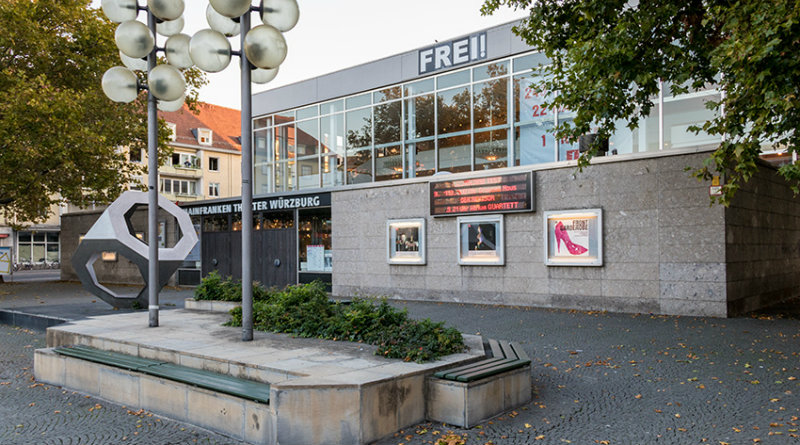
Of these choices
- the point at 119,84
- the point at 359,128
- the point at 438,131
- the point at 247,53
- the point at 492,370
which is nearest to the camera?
the point at 492,370

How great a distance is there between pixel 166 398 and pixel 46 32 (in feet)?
62.5

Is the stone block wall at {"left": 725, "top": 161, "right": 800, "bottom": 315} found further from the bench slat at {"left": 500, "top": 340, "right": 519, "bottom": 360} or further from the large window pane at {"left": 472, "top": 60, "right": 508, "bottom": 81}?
the large window pane at {"left": 472, "top": 60, "right": 508, "bottom": 81}

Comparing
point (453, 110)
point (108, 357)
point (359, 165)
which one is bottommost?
point (108, 357)

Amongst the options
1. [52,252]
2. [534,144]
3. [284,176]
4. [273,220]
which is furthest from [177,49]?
[52,252]

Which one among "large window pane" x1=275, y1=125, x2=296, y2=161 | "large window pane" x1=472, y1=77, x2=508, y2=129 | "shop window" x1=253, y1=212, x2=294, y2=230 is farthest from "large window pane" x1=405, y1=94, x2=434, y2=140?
"large window pane" x1=275, y1=125, x2=296, y2=161

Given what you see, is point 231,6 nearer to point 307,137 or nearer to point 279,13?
point 279,13

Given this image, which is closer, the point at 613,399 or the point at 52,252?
the point at 613,399

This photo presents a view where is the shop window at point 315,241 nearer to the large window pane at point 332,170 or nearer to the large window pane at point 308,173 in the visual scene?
the large window pane at point 332,170

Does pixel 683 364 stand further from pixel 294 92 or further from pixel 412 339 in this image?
pixel 294 92

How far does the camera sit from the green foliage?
5758 millimetres

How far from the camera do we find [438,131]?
1777 cm

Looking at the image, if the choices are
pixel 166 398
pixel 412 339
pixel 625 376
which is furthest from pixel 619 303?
pixel 166 398

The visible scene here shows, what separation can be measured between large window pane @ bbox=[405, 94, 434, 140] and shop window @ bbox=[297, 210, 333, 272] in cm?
374

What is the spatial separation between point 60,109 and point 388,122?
999 cm
